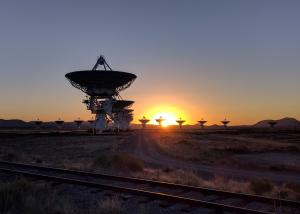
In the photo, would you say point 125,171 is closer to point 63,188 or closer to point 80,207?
point 63,188

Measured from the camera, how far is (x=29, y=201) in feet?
40.0

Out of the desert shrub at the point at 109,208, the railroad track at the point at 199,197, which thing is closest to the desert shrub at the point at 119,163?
the railroad track at the point at 199,197

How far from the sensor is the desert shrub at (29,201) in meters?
11.2

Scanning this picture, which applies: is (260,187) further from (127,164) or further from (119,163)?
(119,163)

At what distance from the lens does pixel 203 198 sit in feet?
45.6

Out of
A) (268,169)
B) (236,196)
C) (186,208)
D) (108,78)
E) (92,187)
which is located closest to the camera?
(186,208)

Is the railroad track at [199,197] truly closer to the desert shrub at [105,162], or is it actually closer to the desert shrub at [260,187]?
the desert shrub at [260,187]

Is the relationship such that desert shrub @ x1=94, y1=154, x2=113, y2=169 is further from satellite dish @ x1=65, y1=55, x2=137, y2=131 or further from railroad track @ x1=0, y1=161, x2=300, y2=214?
satellite dish @ x1=65, y1=55, x2=137, y2=131

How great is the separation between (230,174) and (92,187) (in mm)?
12895

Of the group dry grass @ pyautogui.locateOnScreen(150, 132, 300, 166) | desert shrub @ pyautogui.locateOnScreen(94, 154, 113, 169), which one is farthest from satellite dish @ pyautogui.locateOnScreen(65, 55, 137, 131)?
desert shrub @ pyautogui.locateOnScreen(94, 154, 113, 169)

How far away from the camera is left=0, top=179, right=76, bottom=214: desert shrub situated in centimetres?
1122

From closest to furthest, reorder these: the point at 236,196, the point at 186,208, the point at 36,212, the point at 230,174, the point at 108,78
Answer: the point at 36,212 < the point at 186,208 < the point at 236,196 < the point at 230,174 < the point at 108,78

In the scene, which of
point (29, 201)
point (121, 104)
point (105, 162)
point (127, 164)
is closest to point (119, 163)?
point (127, 164)

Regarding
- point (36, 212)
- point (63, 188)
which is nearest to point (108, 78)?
point (63, 188)
